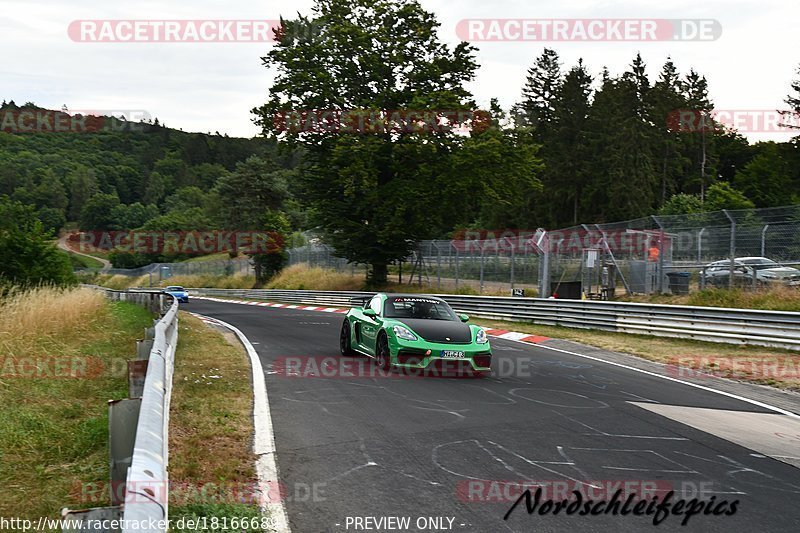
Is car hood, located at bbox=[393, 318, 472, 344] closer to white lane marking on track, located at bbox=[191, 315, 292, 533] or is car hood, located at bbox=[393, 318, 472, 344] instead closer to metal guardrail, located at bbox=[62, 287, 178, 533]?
white lane marking on track, located at bbox=[191, 315, 292, 533]

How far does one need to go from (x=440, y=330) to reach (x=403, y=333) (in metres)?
0.60

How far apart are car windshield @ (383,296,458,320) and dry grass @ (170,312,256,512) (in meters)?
2.53

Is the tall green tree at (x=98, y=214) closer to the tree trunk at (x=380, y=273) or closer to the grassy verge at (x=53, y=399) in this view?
the tree trunk at (x=380, y=273)

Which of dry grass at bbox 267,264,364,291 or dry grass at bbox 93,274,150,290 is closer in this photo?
dry grass at bbox 267,264,364,291

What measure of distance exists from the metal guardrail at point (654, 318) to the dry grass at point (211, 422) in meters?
10.4

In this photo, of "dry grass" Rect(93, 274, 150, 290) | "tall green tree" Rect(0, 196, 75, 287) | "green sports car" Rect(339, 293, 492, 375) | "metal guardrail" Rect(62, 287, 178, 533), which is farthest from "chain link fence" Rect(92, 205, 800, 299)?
"dry grass" Rect(93, 274, 150, 290)

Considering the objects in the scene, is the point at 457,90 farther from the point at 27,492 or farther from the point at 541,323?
the point at 27,492

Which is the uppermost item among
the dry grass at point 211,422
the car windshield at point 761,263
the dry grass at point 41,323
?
the car windshield at point 761,263

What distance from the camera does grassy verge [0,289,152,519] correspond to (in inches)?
188

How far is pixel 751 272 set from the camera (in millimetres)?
19250

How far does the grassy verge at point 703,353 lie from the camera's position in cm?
1212

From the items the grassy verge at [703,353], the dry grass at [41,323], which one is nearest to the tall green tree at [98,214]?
the dry grass at [41,323]

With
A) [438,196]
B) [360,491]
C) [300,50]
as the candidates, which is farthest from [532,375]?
[300,50]

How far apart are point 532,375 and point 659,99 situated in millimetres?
74607
